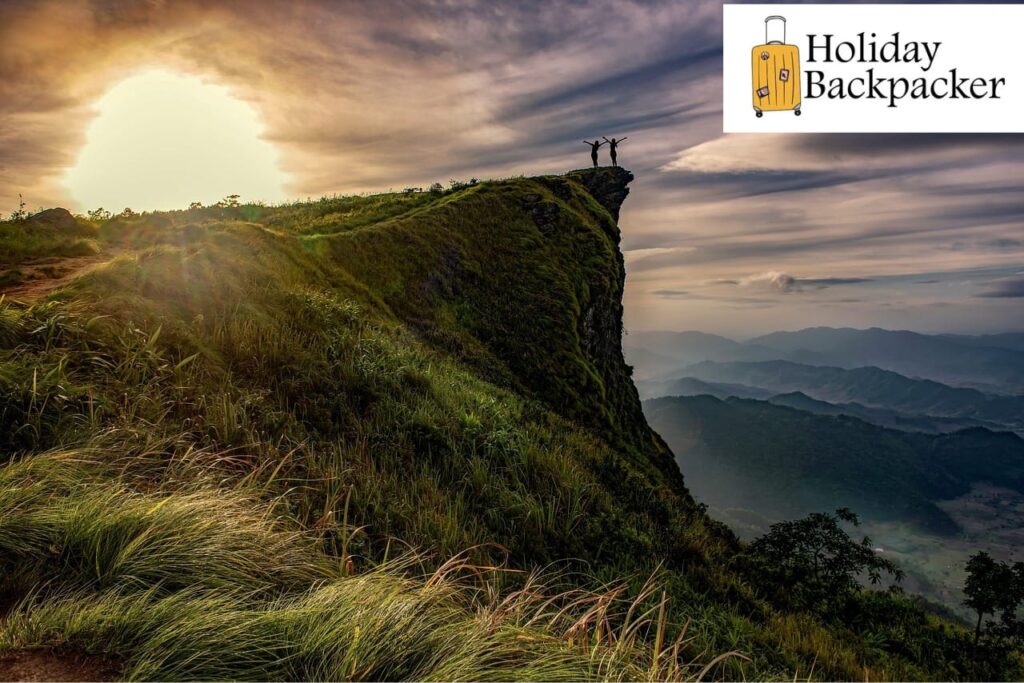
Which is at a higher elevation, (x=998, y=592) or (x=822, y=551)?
(x=822, y=551)

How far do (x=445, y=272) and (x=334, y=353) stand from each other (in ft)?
47.6

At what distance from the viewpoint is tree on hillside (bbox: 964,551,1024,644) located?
26.6 metres

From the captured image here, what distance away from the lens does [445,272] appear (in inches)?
846

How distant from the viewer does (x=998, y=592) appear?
2839 centimetres

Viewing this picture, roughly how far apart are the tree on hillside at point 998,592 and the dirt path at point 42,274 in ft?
127

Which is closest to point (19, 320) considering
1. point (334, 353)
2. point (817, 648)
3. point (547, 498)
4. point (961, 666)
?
point (334, 353)

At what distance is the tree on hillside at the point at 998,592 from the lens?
1048 inches

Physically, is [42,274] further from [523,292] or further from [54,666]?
[523,292]

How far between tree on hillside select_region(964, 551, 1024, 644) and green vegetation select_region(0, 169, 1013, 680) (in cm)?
2680

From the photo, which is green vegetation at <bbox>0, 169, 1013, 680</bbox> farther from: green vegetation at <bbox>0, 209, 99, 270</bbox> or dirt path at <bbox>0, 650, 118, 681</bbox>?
green vegetation at <bbox>0, 209, 99, 270</bbox>

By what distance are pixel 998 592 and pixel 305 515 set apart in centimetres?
3937

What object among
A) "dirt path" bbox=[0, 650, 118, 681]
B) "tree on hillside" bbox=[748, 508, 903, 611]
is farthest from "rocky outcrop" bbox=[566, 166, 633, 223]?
"dirt path" bbox=[0, 650, 118, 681]

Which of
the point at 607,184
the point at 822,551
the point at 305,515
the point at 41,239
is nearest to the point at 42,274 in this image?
the point at 41,239

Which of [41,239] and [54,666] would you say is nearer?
[54,666]
